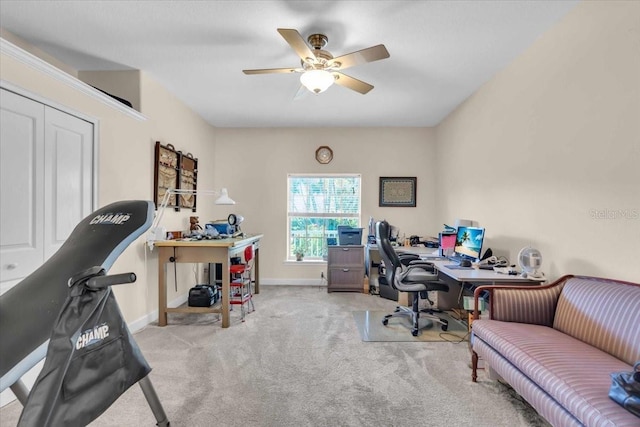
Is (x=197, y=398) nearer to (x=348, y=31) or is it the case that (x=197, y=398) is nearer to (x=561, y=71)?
(x=348, y=31)

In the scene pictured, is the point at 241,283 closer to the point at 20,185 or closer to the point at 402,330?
the point at 402,330

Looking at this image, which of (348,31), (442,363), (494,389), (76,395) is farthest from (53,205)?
(494,389)

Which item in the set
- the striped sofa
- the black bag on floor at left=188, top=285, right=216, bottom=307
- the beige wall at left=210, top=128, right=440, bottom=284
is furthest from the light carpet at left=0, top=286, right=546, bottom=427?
the beige wall at left=210, top=128, right=440, bottom=284

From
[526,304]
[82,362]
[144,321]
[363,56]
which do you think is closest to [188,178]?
[144,321]

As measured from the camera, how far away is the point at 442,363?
7.50 feet

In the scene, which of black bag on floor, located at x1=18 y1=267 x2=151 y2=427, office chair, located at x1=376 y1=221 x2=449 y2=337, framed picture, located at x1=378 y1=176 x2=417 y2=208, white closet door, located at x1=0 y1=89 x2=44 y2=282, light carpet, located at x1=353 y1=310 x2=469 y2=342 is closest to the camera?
black bag on floor, located at x1=18 y1=267 x2=151 y2=427

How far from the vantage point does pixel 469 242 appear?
3.13 metres

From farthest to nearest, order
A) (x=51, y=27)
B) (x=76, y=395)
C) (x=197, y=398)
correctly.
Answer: (x=51, y=27) → (x=197, y=398) → (x=76, y=395)

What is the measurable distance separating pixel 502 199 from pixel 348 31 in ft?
6.94

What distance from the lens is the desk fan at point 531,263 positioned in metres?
2.28

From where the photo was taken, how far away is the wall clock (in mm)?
4820

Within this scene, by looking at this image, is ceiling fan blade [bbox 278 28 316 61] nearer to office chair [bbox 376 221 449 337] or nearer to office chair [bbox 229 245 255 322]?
office chair [bbox 376 221 449 337]

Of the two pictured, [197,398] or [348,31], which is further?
[348,31]

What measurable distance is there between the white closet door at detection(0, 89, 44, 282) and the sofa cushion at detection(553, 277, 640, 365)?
3.42 meters
